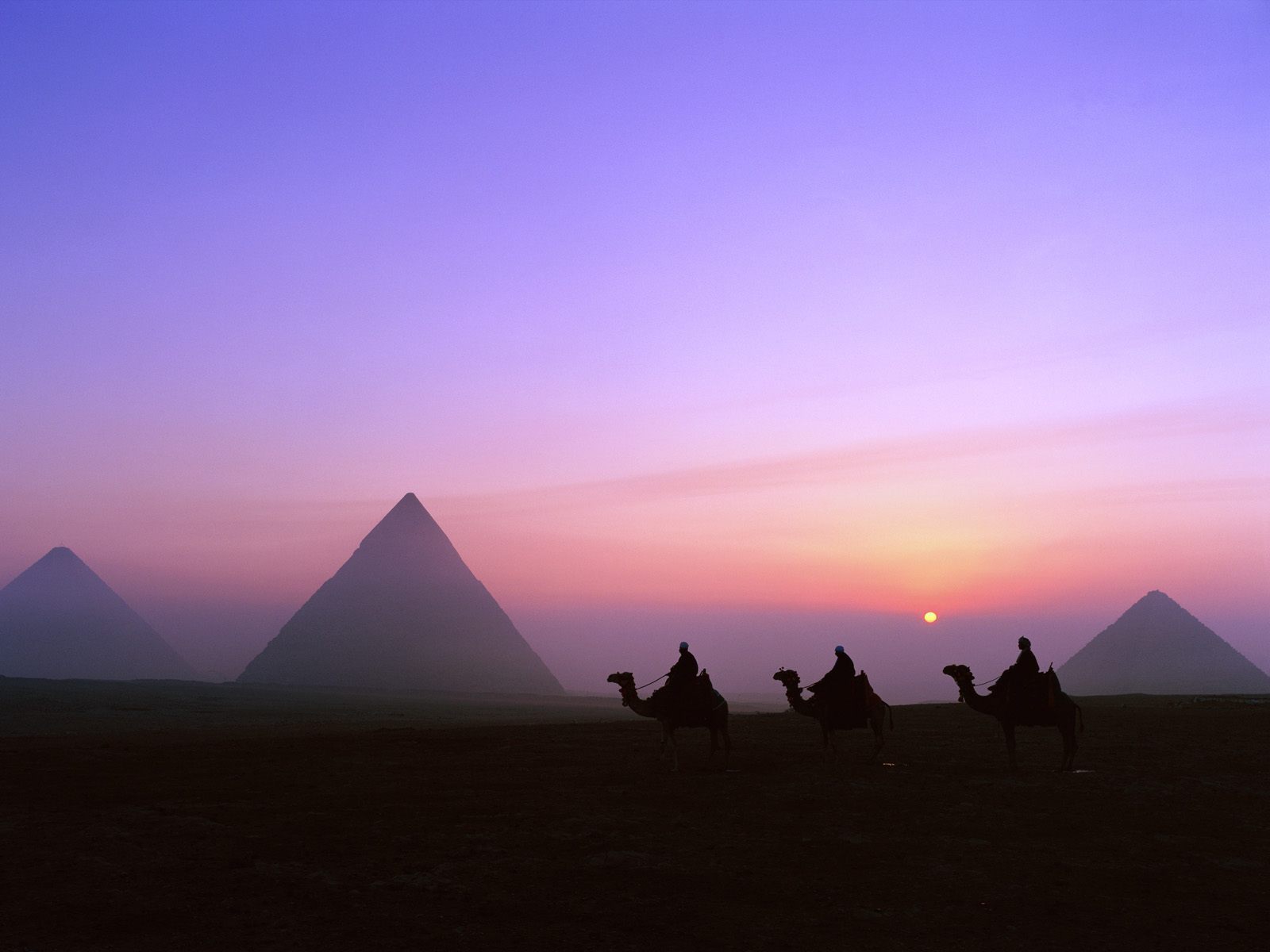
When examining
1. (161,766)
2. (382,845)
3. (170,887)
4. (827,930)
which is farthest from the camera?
(161,766)

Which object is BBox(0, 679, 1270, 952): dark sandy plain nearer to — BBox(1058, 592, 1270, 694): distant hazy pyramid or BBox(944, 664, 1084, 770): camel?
BBox(944, 664, 1084, 770): camel

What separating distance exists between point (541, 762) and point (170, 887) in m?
9.96

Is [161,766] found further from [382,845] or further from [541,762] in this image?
[382,845]

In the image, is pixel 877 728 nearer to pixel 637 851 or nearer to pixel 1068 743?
pixel 1068 743

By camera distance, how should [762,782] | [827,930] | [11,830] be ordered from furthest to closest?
[762,782]
[11,830]
[827,930]

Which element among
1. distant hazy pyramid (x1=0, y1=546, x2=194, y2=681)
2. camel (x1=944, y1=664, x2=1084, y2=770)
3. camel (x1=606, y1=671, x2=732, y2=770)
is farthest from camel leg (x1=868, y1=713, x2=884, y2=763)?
distant hazy pyramid (x1=0, y1=546, x2=194, y2=681)

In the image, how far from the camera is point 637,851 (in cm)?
1117

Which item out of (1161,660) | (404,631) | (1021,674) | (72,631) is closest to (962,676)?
(1021,674)

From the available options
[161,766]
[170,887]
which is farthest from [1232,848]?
[161,766]

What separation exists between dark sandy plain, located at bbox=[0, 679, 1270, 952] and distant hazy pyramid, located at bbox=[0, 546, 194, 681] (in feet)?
492

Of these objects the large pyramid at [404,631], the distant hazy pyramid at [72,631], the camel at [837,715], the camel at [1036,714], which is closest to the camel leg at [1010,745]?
the camel at [1036,714]

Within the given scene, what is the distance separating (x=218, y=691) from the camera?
89250mm

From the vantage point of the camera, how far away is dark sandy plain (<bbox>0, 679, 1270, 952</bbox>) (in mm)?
8625

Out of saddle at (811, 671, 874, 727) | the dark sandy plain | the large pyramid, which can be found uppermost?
the large pyramid
